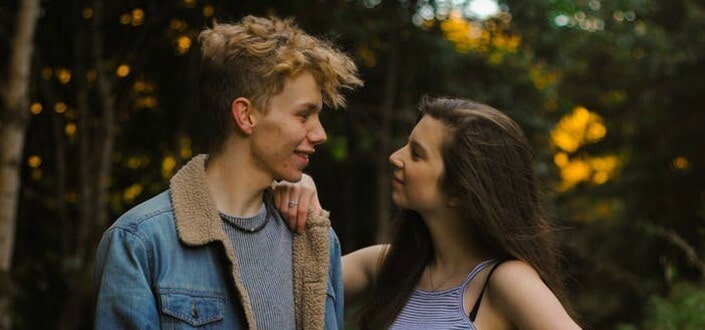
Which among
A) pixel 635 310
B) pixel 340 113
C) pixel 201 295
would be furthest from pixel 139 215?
pixel 635 310

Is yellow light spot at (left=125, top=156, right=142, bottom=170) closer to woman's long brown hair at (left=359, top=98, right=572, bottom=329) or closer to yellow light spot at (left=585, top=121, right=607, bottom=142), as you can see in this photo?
woman's long brown hair at (left=359, top=98, right=572, bottom=329)

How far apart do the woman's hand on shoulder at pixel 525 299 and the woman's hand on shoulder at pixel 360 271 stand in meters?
0.62

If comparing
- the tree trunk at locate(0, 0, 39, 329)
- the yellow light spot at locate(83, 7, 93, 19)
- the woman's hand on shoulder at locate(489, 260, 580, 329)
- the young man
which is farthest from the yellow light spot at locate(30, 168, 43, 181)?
the woman's hand on shoulder at locate(489, 260, 580, 329)

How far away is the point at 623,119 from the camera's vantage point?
17.5 metres

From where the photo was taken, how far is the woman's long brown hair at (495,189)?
3316mm

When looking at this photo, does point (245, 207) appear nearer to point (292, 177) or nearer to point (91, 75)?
point (292, 177)

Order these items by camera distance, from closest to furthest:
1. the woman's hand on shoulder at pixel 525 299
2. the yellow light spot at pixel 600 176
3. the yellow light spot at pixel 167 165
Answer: the woman's hand on shoulder at pixel 525 299, the yellow light spot at pixel 167 165, the yellow light spot at pixel 600 176

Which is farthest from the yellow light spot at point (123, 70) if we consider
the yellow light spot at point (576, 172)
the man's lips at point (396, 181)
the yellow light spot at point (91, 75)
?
the yellow light spot at point (576, 172)

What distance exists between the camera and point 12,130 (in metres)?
6.43

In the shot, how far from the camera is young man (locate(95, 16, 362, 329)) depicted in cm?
288

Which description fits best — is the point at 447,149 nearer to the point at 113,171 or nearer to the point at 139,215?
the point at 139,215

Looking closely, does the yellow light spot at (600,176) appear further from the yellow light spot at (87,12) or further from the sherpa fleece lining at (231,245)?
the sherpa fleece lining at (231,245)

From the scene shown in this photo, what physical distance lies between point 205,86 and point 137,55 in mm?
7190

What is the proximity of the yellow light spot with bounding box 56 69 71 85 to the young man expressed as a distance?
23.4ft
